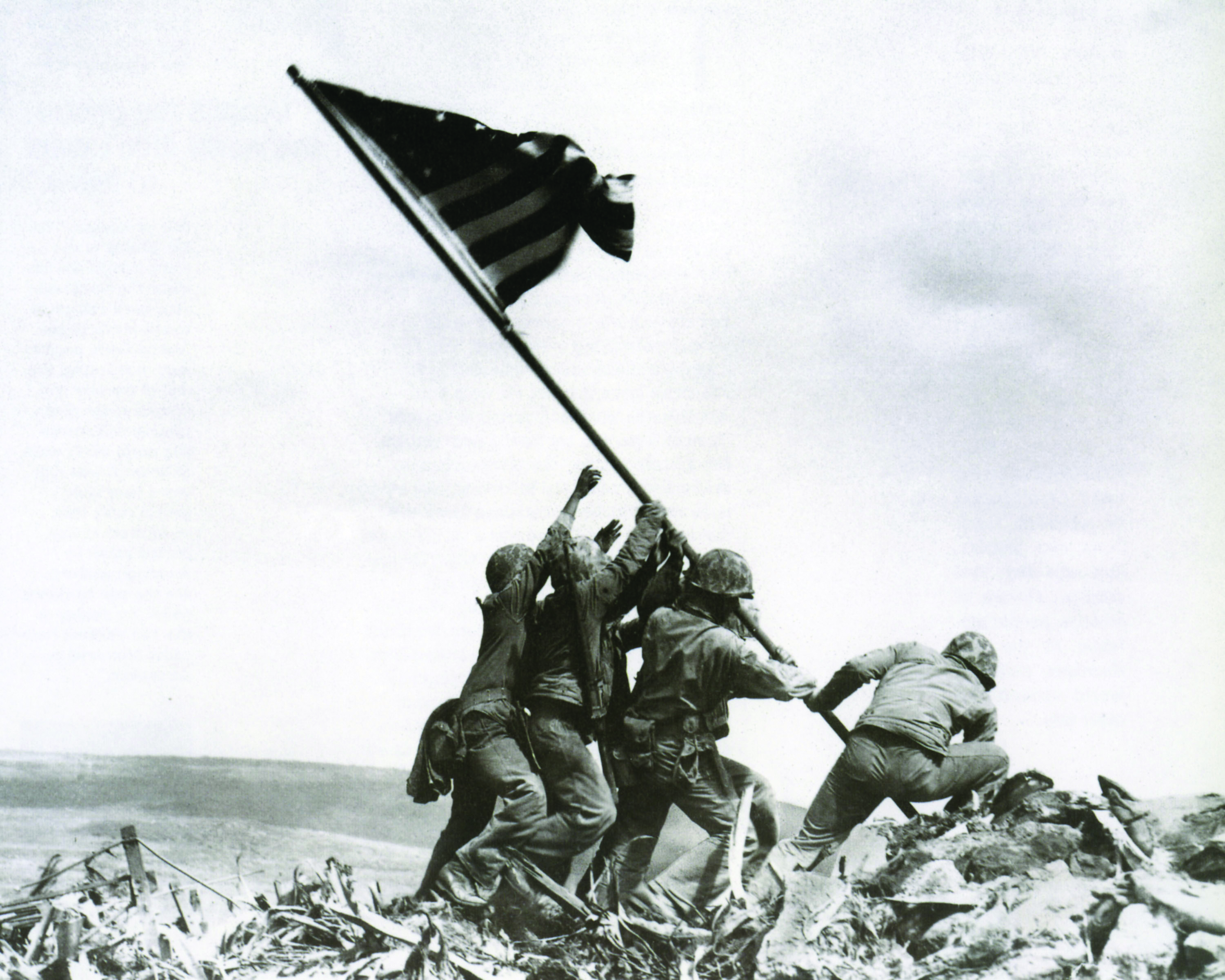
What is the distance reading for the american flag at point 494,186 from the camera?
604 cm

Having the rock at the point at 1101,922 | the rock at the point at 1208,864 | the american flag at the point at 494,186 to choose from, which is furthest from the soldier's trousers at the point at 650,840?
the american flag at the point at 494,186

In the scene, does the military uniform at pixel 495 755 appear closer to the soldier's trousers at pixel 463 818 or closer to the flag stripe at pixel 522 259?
the soldier's trousers at pixel 463 818

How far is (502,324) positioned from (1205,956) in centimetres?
482

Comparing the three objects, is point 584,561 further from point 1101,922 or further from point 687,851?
point 1101,922

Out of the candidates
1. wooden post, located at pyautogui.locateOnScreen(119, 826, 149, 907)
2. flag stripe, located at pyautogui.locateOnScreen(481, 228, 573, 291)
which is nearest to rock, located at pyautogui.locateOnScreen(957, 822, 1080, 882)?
flag stripe, located at pyautogui.locateOnScreen(481, 228, 573, 291)

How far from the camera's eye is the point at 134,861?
256 inches

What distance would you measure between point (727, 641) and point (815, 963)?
1752 millimetres

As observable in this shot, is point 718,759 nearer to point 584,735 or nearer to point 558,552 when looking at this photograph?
point 584,735

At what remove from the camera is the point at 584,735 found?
6.68 metres

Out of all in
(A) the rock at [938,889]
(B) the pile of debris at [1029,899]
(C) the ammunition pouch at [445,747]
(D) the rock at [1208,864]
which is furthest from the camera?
(C) the ammunition pouch at [445,747]

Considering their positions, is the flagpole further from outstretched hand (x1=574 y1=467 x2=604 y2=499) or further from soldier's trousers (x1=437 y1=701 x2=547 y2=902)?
soldier's trousers (x1=437 y1=701 x2=547 y2=902)

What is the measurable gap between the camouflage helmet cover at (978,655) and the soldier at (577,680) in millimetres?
2077

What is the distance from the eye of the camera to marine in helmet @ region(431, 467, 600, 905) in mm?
6328

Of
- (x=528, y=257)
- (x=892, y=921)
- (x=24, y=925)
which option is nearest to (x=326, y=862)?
(x=24, y=925)
